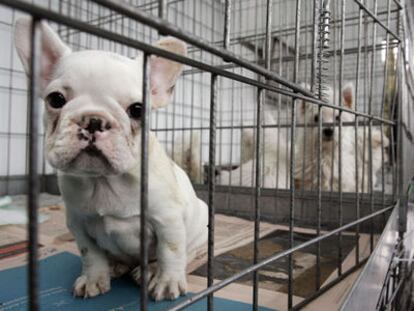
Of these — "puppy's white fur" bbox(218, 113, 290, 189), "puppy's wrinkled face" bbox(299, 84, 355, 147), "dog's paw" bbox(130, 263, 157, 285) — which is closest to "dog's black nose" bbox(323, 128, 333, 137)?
"puppy's wrinkled face" bbox(299, 84, 355, 147)

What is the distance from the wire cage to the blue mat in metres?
0.12

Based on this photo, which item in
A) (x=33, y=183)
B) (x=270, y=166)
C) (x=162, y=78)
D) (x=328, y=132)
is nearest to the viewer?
(x=33, y=183)

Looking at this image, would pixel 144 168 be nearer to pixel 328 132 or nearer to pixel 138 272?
pixel 138 272

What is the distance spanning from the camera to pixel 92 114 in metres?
0.52

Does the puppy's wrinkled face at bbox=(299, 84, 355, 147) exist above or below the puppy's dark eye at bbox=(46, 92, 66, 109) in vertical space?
above

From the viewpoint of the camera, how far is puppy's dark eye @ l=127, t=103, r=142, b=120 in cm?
59

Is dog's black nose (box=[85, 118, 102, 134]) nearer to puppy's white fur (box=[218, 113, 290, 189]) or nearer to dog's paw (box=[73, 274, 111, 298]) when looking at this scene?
dog's paw (box=[73, 274, 111, 298])

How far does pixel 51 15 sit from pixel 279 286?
2.47ft

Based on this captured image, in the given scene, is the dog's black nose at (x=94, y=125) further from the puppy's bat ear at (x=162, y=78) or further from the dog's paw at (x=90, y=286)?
Answer: the dog's paw at (x=90, y=286)

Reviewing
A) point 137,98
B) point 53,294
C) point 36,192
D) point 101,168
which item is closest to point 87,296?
point 53,294

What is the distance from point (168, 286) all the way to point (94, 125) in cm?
37

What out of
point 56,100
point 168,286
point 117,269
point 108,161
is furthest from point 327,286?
point 56,100

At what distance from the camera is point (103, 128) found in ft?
1.75

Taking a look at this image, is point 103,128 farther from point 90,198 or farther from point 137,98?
point 90,198
